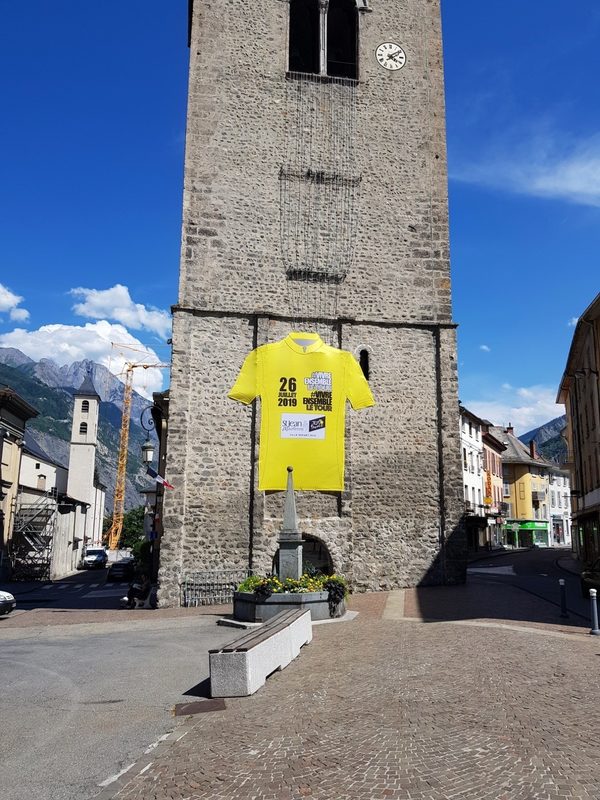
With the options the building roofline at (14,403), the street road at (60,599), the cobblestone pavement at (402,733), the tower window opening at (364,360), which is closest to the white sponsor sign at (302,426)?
the tower window opening at (364,360)

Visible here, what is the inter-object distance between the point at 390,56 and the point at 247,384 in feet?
45.5

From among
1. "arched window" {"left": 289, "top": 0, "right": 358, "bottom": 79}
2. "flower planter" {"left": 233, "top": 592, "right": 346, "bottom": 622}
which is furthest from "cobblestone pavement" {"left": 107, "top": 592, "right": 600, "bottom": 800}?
"arched window" {"left": 289, "top": 0, "right": 358, "bottom": 79}

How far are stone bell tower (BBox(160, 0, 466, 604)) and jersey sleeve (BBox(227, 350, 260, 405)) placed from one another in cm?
210

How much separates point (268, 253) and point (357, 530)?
9.37m

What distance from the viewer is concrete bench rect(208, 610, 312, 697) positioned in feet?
25.0

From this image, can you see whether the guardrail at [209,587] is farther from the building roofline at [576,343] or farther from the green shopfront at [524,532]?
the green shopfront at [524,532]

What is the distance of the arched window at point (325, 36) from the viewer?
24266mm

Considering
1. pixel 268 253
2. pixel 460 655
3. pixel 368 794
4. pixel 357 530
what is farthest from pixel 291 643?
pixel 268 253

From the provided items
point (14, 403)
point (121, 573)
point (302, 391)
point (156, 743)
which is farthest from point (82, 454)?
point (156, 743)

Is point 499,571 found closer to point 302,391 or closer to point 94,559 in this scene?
point 302,391

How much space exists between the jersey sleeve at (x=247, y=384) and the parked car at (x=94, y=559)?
136 feet

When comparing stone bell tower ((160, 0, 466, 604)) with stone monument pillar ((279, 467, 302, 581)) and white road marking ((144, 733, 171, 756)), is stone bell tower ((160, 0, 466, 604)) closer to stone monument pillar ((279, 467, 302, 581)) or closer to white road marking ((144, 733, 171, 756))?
stone monument pillar ((279, 467, 302, 581))

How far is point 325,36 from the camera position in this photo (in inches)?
944

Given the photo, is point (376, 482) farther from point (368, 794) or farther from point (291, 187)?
point (368, 794)
